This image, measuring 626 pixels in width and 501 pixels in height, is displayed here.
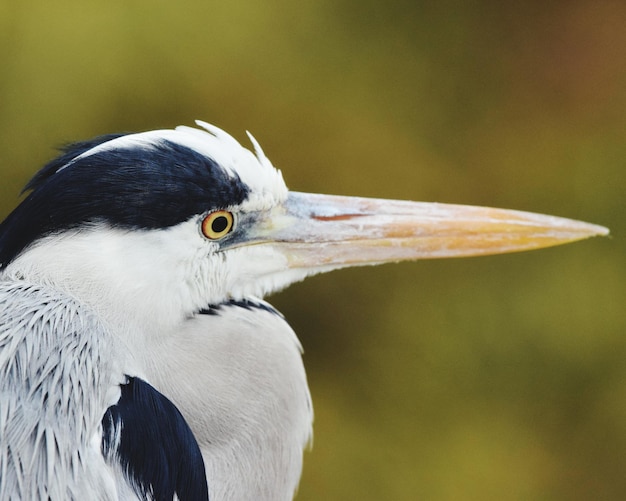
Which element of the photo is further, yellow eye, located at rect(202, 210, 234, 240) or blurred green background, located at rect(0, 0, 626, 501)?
blurred green background, located at rect(0, 0, 626, 501)

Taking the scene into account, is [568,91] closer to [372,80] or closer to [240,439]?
[372,80]

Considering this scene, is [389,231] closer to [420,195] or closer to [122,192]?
[122,192]

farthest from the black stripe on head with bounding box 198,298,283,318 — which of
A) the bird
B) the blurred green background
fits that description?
the blurred green background

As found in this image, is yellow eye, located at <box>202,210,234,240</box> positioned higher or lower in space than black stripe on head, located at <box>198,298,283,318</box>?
higher

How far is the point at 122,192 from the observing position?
0.64 metres

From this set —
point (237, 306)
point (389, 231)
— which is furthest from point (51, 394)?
point (389, 231)

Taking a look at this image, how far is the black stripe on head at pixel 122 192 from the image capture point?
0.64 meters

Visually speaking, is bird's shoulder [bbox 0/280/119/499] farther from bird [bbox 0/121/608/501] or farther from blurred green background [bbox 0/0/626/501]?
blurred green background [bbox 0/0/626/501]

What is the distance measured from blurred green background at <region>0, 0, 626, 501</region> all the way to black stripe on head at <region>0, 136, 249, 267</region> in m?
0.96

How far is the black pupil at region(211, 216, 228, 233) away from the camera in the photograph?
2.30 feet

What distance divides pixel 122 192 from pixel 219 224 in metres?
0.10

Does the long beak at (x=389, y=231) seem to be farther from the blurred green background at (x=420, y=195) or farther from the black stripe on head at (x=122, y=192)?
the blurred green background at (x=420, y=195)

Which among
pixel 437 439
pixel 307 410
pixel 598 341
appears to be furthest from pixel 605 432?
pixel 307 410

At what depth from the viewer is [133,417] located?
0.61m
